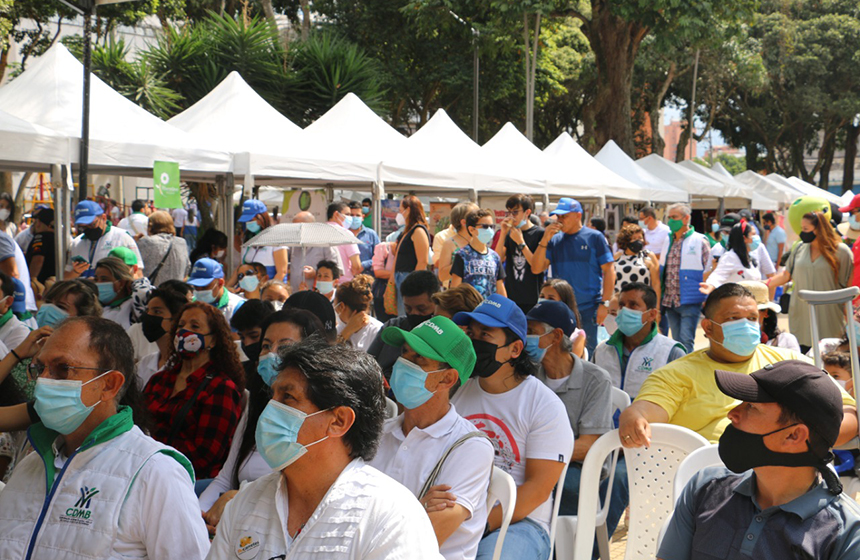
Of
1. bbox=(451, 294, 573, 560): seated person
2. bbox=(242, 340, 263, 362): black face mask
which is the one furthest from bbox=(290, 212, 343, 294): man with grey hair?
bbox=(451, 294, 573, 560): seated person

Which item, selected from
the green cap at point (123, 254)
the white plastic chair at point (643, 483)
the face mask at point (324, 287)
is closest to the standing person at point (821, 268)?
the face mask at point (324, 287)

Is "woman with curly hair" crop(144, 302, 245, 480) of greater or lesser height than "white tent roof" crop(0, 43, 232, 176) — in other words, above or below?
below

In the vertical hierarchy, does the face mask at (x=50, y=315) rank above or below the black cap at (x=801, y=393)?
below

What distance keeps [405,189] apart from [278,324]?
9.69 m

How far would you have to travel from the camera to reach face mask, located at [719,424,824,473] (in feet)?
8.17

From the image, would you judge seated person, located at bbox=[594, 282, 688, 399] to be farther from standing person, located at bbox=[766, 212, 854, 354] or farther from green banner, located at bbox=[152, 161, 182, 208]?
green banner, located at bbox=[152, 161, 182, 208]

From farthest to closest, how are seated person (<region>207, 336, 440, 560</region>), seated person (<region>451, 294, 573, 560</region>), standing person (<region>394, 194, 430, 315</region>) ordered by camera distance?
standing person (<region>394, 194, 430, 315</region>), seated person (<region>451, 294, 573, 560</region>), seated person (<region>207, 336, 440, 560</region>)

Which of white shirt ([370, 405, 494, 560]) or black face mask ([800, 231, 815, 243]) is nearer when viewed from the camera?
white shirt ([370, 405, 494, 560])

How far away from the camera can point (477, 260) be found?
789cm

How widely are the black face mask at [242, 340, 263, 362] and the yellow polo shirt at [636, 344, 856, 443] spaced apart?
197 centimetres

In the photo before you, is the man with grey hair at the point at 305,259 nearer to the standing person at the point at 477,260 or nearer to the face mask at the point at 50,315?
the standing person at the point at 477,260

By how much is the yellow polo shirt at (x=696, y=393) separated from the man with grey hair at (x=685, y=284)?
206 inches

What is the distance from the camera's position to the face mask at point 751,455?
2490 millimetres

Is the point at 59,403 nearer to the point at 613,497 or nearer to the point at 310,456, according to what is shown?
the point at 310,456
